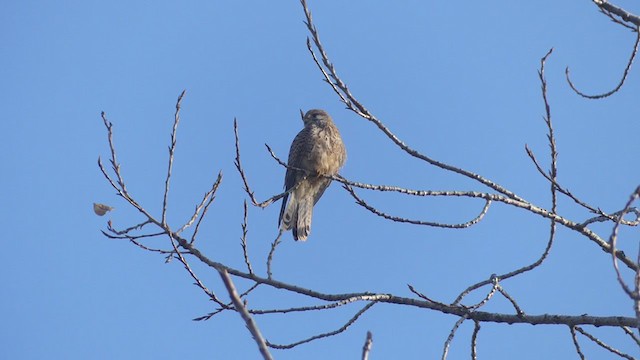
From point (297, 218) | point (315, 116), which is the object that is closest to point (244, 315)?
point (297, 218)

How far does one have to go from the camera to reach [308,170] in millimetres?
6105

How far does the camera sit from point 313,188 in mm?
6297

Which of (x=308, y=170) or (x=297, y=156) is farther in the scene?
(x=297, y=156)

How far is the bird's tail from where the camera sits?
6055 millimetres

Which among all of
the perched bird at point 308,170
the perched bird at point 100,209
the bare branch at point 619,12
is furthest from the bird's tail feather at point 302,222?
the bare branch at point 619,12

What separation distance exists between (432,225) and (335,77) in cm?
80

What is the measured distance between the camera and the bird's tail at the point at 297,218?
605 cm

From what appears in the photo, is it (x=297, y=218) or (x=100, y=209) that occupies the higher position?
(x=297, y=218)

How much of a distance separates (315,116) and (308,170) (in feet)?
3.44

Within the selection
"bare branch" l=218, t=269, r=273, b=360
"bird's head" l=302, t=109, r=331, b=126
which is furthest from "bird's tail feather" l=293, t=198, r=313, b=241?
"bare branch" l=218, t=269, r=273, b=360

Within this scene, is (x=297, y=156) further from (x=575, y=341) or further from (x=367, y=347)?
(x=367, y=347)

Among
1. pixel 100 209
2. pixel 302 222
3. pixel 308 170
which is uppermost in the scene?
pixel 308 170

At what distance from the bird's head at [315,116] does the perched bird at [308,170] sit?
0.21 m

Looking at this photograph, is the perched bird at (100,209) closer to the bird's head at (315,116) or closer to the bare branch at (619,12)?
the bare branch at (619,12)
